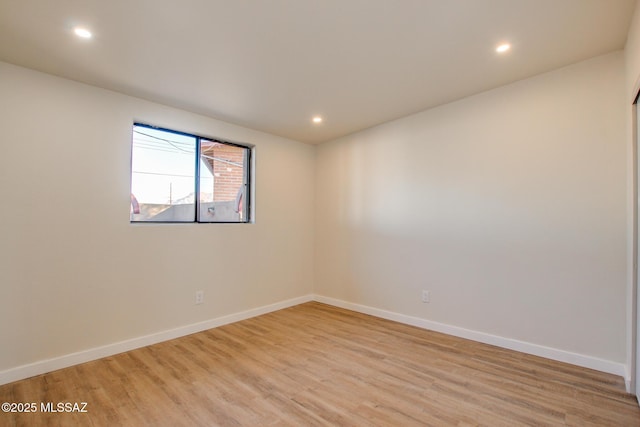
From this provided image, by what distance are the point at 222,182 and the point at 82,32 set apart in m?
1.99

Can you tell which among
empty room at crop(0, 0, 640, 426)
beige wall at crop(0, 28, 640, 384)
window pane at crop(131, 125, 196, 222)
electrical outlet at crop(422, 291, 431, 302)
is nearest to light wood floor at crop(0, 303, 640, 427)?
empty room at crop(0, 0, 640, 426)

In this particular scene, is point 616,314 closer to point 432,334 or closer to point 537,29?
point 432,334

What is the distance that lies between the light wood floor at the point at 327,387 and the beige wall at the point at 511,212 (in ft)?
1.27

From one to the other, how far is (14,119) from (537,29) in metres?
3.85

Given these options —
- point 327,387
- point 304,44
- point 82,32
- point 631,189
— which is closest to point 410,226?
point 631,189

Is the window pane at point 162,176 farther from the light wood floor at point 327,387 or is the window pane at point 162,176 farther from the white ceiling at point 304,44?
the light wood floor at point 327,387

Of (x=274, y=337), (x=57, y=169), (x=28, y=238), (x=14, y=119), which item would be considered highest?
(x=14, y=119)

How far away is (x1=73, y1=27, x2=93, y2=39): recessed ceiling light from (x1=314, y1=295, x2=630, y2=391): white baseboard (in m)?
3.79

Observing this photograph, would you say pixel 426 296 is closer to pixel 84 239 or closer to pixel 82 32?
pixel 84 239

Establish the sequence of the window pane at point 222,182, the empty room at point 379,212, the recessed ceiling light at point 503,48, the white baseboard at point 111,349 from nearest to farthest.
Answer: the empty room at point 379,212 < the recessed ceiling light at point 503,48 < the white baseboard at point 111,349 < the window pane at point 222,182

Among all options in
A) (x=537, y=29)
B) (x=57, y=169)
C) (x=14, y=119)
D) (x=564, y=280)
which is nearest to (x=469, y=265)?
(x=564, y=280)

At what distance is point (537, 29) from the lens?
202cm

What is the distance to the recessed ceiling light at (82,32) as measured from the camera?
1.96 metres

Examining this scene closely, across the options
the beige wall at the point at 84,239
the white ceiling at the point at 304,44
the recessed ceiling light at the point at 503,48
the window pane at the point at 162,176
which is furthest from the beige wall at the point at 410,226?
the recessed ceiling light at the point at 503,48
